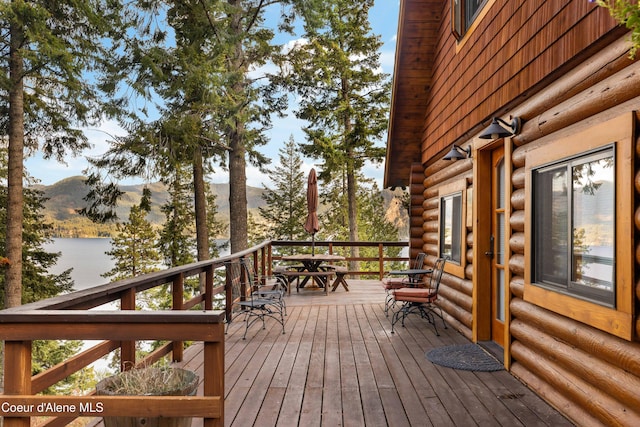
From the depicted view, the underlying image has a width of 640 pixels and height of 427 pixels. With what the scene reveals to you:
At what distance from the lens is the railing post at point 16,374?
82.3 inches

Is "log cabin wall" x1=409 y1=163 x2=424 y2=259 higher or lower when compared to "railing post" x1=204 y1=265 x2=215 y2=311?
higher

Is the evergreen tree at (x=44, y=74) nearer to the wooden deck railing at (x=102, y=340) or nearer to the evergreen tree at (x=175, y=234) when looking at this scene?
the wooden deck railing at (x=102, y=340)

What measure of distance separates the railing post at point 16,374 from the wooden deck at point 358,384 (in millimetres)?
1134

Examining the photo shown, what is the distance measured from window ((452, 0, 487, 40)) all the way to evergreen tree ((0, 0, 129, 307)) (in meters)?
6.81

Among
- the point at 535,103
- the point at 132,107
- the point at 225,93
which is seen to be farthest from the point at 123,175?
the point at 535,103

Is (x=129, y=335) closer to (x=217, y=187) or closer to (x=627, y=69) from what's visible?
(x=627, y=69)

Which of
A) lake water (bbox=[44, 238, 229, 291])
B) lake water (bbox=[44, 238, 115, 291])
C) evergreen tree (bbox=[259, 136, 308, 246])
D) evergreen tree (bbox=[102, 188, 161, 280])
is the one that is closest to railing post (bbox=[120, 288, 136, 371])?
evergreen tree (bbox=[259, 136, 308, 246])

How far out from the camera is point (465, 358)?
440 cm

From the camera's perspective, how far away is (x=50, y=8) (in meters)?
9.95

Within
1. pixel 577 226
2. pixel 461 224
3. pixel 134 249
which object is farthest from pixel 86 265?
pixel 577 226

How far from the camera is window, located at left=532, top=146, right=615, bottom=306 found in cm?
267

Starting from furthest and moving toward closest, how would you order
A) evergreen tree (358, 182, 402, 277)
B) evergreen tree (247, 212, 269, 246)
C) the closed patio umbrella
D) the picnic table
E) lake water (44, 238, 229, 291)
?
lake water (44, 238, 229, 291) → evergreen tree (247, 212, 269, 246) → evergreen tree (358, 182, 402, 277) → the closed patio umbrella → the picnic table

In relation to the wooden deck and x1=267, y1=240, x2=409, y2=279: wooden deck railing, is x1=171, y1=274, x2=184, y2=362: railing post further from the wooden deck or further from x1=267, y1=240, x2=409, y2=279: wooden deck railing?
x1=267, y1=240, x2=409, y2=279: wooden deck railing

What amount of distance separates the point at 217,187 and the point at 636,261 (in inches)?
1149
